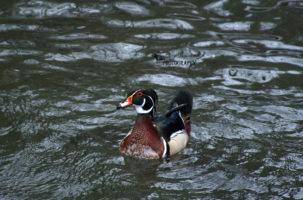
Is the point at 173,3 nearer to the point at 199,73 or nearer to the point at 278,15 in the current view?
the point at 278,15

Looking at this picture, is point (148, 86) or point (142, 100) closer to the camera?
point (142, 100)

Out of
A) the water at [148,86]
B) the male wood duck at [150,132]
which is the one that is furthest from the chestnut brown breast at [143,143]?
the water at [148,86]

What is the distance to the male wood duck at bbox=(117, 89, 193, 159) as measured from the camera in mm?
7352

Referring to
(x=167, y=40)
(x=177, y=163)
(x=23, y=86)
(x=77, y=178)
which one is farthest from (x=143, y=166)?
(x=167, y=40)

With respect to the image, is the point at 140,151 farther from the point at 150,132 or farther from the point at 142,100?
the point at 142,100

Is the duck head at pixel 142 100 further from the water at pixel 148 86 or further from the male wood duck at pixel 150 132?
the water at pixel 148 86

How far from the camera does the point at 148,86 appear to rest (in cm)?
951

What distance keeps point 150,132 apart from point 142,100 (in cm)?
52

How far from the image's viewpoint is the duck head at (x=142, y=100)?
7344 mm

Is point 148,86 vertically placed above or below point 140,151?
above

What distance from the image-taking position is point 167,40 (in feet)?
37.8

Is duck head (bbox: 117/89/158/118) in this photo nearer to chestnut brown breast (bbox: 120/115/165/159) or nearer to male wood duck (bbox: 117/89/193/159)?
male wood duck (bbox: 117/89/193/159)

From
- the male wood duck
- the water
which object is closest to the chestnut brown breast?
the male wood duck

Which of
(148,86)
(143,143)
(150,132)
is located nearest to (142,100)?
(150,132)
